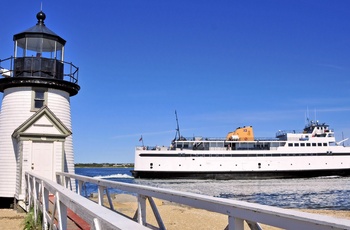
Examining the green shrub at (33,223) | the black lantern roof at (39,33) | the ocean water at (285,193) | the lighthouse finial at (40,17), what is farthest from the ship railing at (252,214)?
the ocean water at (285,193)

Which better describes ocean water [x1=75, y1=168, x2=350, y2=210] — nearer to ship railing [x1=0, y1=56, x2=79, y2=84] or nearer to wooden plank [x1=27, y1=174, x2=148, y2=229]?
ship railing [x1=0, y1=56, x2=79, y2=84]

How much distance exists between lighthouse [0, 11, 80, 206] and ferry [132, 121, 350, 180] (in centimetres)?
4513

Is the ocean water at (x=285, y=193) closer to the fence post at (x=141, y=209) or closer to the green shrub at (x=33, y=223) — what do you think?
the green shrub at (x=33, y=223)

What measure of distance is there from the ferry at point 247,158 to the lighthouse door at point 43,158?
45998mm

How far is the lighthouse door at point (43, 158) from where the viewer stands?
1256cm

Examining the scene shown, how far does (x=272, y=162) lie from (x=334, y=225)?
6257cm

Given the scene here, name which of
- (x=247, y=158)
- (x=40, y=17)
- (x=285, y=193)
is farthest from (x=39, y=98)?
(x=247, y=158)

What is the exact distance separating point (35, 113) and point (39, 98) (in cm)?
80

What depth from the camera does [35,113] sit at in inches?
509

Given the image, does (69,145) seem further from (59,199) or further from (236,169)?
(236,169)

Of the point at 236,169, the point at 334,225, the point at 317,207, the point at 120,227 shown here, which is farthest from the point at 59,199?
the point at 236,169

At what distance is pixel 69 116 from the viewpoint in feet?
47.7

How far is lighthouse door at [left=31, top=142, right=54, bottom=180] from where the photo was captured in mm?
12562

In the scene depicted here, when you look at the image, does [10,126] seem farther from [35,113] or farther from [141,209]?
[141,209]
